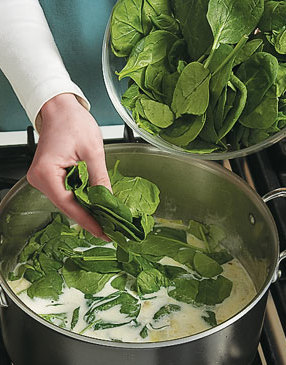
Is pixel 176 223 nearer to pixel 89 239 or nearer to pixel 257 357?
pixel 89 239

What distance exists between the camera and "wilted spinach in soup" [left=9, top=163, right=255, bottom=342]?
104cm

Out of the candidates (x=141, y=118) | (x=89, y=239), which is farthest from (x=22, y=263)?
(x=141, y=118)

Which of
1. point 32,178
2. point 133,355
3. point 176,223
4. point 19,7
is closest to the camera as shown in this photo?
point 133,355

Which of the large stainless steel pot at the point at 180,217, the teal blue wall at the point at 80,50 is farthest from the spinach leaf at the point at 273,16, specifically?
the teal blue wall at the point at 80,50

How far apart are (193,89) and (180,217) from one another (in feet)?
1.41

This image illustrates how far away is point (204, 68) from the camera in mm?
890

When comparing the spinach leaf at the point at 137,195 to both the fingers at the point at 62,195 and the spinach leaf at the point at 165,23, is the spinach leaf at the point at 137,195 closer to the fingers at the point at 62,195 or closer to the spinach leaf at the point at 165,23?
the fingers at the point at 62,195

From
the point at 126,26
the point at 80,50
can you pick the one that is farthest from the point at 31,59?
the point at 80,50

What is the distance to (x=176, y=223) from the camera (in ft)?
4.21

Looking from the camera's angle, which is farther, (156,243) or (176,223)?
(176,223)

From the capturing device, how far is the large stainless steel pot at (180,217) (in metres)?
0.85

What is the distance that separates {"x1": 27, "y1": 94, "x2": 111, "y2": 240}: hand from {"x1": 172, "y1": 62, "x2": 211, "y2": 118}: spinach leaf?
0.44 ft

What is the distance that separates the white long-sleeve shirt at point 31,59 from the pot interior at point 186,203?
0.53 feet

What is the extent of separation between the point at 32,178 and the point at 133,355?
28 cm
